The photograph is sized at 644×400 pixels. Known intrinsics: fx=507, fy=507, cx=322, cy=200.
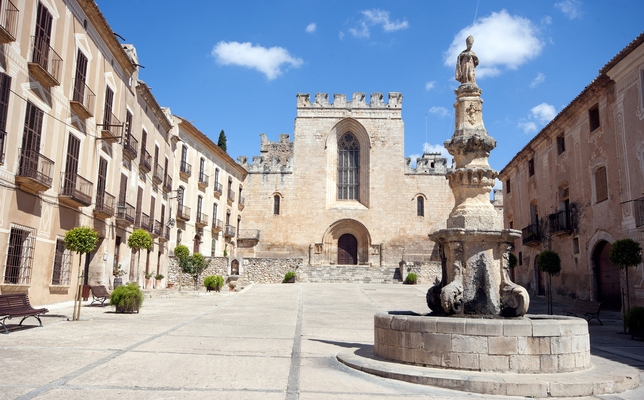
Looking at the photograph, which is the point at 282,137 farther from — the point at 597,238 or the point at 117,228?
the point at 597,238

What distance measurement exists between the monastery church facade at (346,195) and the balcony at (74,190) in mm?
20992

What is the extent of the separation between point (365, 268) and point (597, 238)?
15.7 metres

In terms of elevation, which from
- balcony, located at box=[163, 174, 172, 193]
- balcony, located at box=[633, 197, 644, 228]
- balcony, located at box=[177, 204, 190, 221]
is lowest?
balcony, located at box=[633, 197, 644, 228]

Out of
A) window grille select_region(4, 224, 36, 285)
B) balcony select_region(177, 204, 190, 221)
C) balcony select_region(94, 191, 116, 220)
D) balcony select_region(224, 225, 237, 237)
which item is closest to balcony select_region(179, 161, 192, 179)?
balcony select_region(177, 204, 190, 221)

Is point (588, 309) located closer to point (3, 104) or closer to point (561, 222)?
point (561, 222)

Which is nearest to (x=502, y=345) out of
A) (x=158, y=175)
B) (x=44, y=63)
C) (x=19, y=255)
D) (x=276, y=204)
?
(x=19, y=255)

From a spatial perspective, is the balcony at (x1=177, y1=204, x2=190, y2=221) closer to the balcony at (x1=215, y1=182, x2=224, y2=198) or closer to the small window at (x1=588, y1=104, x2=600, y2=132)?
the balcony at (x1=215, y1=182, x2=224, y2=198)

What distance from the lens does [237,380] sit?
5.66m

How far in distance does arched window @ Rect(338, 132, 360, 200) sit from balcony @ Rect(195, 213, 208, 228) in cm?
1116

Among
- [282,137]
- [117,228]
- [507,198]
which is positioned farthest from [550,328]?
[282,137]

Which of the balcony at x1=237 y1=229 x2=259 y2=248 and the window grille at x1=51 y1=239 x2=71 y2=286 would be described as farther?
the balcony at x1=237 y1=229 x2=259 y2=248

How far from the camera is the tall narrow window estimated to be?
36.0ft

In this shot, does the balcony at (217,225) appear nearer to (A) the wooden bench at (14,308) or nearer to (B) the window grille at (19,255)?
(B) the window grille at (19,255)

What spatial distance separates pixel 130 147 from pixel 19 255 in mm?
7457
